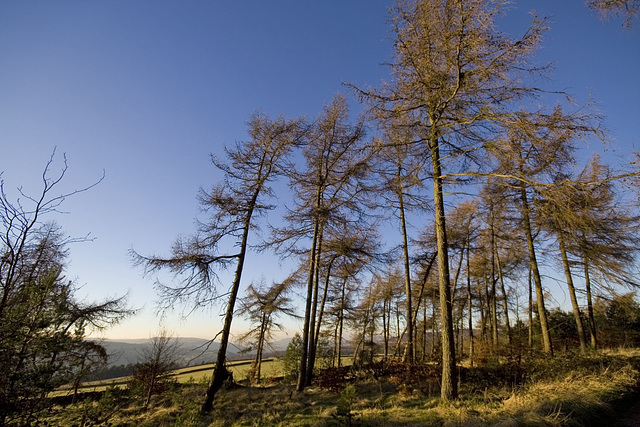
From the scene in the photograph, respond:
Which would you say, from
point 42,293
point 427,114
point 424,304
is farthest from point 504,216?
point 42,293

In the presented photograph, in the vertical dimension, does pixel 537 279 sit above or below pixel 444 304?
above

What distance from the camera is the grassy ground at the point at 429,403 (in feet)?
18.5

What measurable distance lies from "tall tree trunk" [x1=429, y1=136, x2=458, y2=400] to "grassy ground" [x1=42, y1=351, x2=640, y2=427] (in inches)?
17.4

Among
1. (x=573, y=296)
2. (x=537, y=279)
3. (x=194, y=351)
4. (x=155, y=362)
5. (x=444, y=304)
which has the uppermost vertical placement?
(x=537, y=279)

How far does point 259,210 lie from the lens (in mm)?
11250

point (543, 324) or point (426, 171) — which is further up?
point (426, 171)

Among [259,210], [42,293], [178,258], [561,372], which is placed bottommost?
[561,372]

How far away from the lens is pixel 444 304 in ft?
24.3

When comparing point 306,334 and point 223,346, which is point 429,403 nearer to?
point 306,334

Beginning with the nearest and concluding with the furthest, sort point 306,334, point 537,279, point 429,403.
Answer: point 429,403, point 306,334, point 537,279

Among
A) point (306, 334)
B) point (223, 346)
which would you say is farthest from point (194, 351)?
point (306, 334)

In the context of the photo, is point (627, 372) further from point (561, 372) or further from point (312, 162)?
point (312, 162)

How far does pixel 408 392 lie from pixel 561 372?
15.7ft

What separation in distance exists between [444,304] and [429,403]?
2.58 m
